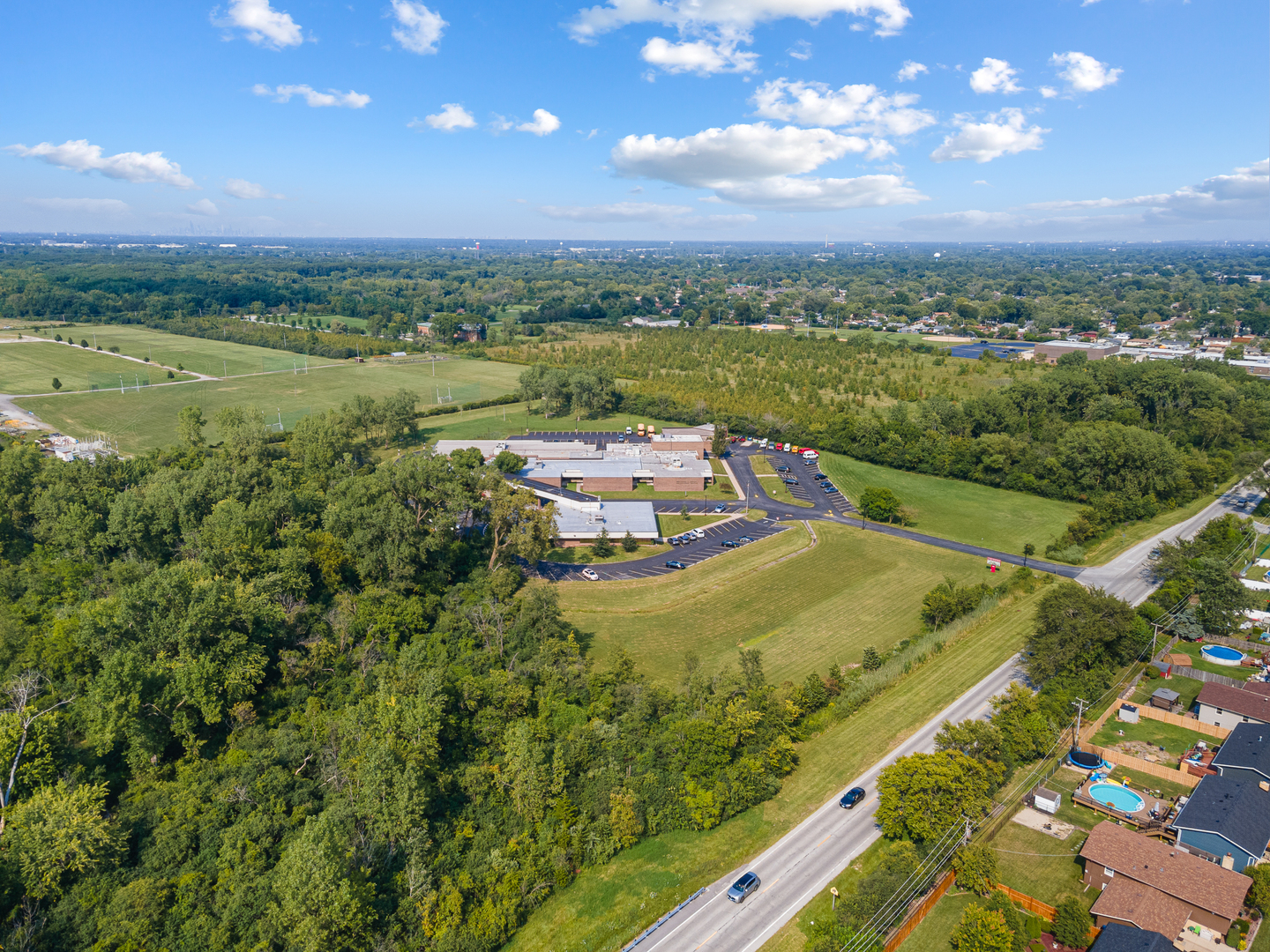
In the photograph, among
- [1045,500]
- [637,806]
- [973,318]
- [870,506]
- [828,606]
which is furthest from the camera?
[973,318]

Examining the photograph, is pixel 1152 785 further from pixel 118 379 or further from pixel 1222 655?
pixel 118 379

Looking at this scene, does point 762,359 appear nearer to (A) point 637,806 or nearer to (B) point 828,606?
(B) point 828,606

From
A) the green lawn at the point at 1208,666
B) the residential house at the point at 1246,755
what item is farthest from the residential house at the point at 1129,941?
the green lawn at the point at 1208,666

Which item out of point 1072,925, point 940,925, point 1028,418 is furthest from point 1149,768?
point 1028,418

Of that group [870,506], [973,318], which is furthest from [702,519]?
[973,318]

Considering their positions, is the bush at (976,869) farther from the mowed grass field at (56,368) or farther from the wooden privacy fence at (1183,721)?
the mowed grass field at (56,368)
